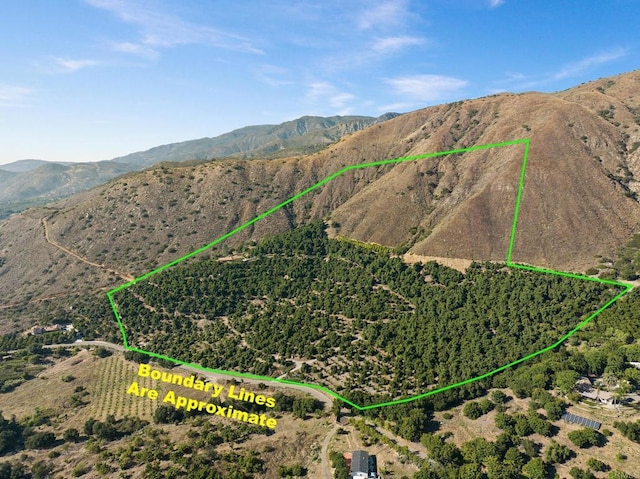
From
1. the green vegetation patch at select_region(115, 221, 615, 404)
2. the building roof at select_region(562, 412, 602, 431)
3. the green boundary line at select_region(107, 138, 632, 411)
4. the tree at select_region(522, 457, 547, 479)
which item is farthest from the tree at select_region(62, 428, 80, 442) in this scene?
the building roof at select_region(562, 412, 602, 431)

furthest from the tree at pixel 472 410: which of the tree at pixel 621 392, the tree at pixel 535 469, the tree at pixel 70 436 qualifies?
the tree at pixel 70 436

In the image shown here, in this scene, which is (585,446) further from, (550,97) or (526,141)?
(550,97)

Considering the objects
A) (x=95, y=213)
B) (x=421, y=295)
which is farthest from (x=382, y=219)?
(x=95, y=213)

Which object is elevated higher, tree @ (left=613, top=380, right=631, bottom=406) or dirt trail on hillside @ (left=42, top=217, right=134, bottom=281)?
dirt trail on hillside @ (left=42, top=217, right=134, bottom=281)

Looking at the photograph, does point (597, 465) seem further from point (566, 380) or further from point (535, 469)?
point (566, 380)

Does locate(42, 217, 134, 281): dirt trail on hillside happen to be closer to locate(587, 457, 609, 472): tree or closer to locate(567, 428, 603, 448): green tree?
locate(567, 428, 603, 448): green tree

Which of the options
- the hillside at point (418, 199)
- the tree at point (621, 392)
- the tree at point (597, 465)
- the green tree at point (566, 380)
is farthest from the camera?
the hillside at point (418, 199)

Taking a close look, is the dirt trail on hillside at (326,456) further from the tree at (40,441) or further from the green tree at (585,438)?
the tree at (40,441)
